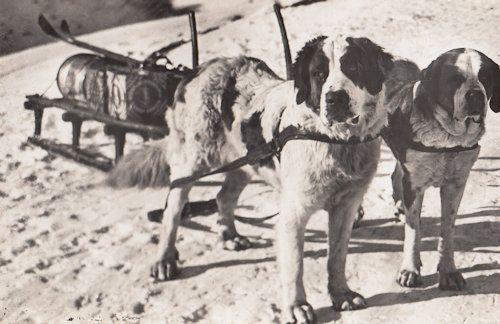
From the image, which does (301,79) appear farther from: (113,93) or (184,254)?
(113,93)

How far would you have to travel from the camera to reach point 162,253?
184 inches

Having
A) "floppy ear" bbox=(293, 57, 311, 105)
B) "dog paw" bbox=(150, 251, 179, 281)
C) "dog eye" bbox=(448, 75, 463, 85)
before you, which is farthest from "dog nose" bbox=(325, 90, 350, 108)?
"dog paw" bbox=(150, 251, 179, 281)

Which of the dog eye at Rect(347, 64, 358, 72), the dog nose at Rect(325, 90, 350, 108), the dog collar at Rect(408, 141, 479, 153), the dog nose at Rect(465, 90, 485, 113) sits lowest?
the dog collar at Rect(408, 141, 479, 153)

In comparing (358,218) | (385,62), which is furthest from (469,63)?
(358,218)

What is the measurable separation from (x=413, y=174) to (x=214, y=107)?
143cm

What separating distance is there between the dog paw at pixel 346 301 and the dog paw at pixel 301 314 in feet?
0.72

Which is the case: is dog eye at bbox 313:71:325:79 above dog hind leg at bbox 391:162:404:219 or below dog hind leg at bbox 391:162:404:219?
above

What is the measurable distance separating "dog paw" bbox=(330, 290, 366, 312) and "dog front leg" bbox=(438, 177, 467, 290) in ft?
1.90

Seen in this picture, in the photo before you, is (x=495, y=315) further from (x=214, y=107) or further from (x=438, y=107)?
(x=214, y=107)

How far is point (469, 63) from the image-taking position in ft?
11.7

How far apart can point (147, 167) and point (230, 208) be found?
3.43 ft

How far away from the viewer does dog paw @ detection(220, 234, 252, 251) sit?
5035mm

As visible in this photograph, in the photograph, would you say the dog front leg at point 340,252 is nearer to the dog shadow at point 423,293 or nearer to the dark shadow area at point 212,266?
the dog shadow at point 423,293

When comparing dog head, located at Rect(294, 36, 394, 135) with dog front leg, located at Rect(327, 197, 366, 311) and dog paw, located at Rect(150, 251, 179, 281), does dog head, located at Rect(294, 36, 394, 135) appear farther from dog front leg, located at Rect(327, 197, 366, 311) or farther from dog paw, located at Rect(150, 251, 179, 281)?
dog paw, located at Rect(150, 251, 179, 281)
